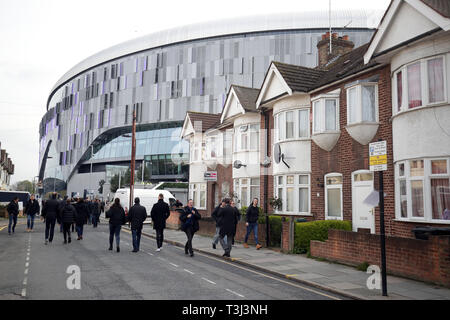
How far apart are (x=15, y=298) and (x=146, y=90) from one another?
59.1 metres

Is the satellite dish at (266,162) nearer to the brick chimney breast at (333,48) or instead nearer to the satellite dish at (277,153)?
the satellite dish at (277,153)

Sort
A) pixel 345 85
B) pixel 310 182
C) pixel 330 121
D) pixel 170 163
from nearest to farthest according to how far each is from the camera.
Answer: pixel 345 85 → pixel 330 121 → pixel 310 182 → pixel 170 163

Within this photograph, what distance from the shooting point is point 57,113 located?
87.6 metres

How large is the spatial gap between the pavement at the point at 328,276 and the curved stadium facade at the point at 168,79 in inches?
1773

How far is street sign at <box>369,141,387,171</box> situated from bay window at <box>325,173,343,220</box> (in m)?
7.69

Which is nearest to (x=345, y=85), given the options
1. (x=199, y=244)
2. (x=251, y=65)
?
(x=199, y=244)

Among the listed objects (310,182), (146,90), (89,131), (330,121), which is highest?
(146,90)

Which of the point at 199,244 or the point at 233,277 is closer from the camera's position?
the point at 233,277

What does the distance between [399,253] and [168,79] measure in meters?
55.9

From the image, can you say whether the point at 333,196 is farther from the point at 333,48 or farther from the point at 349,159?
the point at 333,48

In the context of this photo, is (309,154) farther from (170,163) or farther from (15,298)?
(170,163)

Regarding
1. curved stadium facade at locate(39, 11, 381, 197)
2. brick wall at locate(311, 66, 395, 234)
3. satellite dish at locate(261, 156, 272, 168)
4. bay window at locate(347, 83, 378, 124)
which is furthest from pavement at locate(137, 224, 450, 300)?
curved stadium facade at locate(39, 11, 381, 197)

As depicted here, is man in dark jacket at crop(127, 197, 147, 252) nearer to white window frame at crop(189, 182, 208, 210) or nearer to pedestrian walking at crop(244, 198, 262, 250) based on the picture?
pedestrian walking at crop(244, 198, 262, 250)

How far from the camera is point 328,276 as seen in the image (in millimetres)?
10109
